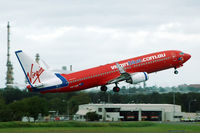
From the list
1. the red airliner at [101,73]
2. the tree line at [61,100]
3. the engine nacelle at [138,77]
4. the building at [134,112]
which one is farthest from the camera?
the building at [134,112]

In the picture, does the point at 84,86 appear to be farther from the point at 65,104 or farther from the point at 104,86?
the point at 65,104

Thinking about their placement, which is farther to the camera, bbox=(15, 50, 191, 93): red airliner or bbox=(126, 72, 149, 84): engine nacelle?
bbox=(126, 72, 149, 84): engine nacelle

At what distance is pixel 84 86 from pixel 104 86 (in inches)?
313

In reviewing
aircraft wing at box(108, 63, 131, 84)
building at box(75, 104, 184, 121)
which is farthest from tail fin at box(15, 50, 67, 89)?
building at box(75, 104, 184, 121)

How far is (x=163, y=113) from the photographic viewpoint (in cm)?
13850

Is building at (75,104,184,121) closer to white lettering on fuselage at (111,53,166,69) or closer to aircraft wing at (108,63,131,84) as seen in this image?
white lettering on fuselage at (111,53,166,69)

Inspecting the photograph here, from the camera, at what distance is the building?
13500cm

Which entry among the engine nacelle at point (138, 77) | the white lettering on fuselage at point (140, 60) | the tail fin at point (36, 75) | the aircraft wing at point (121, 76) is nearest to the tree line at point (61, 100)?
the aircraft wing at point (121, 76)

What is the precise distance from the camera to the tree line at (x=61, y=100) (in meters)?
110

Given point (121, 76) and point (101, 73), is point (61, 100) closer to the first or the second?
point (121, 76)

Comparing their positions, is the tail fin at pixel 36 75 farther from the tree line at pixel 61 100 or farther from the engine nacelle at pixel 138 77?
the tree line at pixel 61 100

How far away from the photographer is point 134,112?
457 feet

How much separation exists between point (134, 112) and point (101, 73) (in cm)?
5654

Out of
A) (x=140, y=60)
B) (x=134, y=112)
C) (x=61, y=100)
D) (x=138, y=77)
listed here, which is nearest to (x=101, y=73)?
(x=138, y=77)
